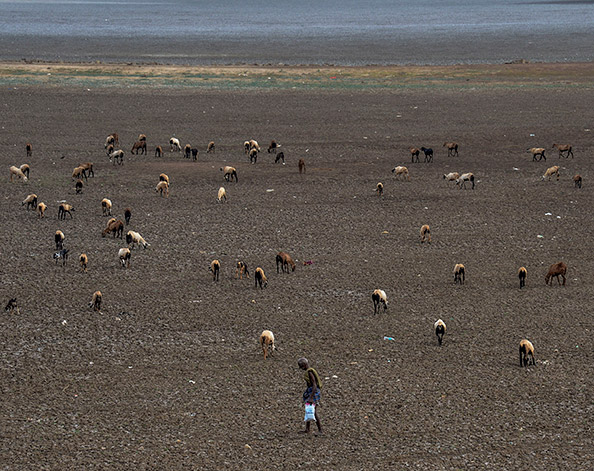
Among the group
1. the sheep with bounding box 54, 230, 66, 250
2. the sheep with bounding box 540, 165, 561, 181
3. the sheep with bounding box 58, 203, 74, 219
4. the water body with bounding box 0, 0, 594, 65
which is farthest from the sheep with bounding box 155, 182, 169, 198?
the water body with bounding box 0, 0, 594, 65

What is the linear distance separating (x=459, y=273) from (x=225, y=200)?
38.4ft

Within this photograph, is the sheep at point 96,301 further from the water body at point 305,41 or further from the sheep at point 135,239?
the water body at point 305,41

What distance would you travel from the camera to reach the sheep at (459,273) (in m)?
22.4

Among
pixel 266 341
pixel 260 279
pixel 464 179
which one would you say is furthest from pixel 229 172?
pixel 266 341

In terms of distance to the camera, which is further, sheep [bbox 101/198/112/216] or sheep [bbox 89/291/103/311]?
sheep [bbox 101/198/112/216]

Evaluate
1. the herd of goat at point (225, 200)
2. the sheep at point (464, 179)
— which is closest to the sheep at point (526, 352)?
the herd of goat at point (225, 200)

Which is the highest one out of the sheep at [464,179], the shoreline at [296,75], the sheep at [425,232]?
the shoreline at [296,75]

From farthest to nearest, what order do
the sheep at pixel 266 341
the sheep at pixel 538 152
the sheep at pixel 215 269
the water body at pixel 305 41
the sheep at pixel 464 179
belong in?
the water body at pixel 305 41
the sheep at pixel 538 152
the sheep at pixel 464 179
the sheep at pixel 215 269
the sheep at pixel 266 341

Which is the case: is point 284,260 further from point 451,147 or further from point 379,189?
point 451,147

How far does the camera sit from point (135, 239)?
25.5 m

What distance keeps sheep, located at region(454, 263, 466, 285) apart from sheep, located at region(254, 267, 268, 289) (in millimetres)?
4793

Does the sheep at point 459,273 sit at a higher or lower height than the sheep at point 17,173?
lower

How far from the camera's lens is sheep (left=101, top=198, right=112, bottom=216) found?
29047mm

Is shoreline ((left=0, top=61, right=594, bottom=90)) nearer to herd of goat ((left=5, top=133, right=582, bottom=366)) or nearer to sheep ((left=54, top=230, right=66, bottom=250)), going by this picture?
herd of goat ((left=5, top=133, right=582, bottom=366))
